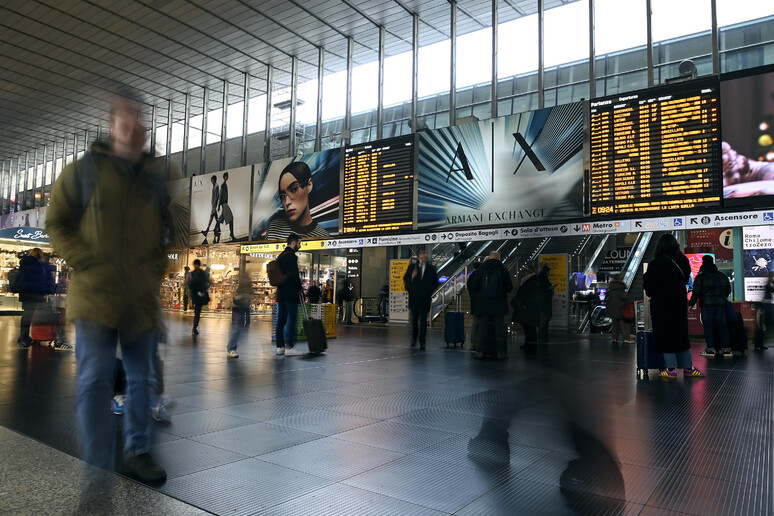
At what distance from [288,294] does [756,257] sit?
11750 mm

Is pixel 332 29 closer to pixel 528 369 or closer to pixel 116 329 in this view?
pixel 528 369

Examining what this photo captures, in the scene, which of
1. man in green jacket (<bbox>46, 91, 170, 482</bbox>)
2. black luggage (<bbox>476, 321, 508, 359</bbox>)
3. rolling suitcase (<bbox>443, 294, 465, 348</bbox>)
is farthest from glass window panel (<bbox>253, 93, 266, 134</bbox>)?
man in green jacket (<bbox>46, 91, 170, 482</bbox>)

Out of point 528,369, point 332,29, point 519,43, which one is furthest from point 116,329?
point 332,29

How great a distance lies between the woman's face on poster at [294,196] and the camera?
1553 cm

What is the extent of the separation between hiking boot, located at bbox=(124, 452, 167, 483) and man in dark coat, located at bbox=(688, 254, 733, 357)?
839 cm

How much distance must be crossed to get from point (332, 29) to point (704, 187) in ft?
37.3

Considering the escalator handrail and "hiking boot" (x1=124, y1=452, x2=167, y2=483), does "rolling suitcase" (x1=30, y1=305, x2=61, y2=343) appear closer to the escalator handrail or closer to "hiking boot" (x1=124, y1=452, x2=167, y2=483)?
"hiking boot" (x1=124, y1=452, x2=167, y2=483)

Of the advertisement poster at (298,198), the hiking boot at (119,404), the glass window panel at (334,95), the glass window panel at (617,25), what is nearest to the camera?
the hiking boot at (119,404)

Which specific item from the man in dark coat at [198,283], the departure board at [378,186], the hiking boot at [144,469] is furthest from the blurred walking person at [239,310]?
the departure board at [378,186]

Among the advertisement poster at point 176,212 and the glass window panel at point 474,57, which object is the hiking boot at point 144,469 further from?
the glass window panel at point 474,57

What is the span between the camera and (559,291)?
15.8 m

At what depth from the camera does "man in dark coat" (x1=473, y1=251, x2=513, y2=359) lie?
7924 millimetres

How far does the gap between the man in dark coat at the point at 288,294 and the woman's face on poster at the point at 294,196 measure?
741 centimetres

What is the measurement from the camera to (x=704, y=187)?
9414 mm
